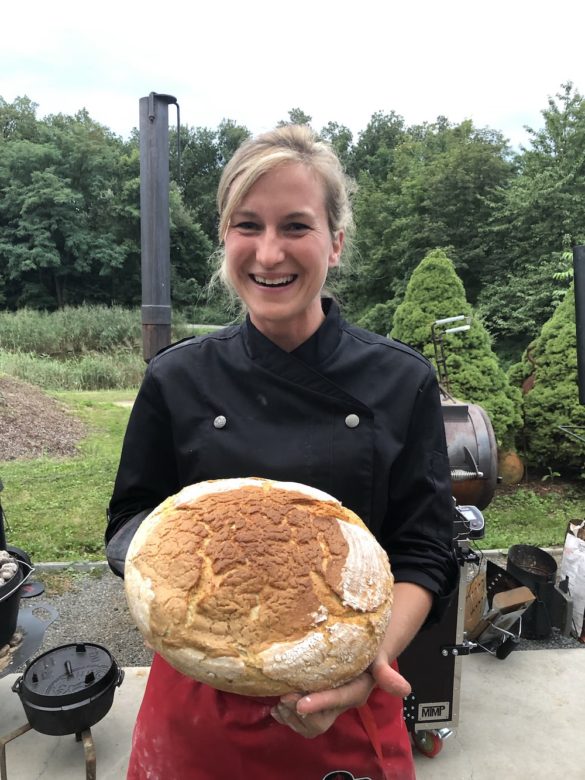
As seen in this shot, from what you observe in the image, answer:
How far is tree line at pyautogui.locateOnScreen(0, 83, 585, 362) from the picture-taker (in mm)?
15297

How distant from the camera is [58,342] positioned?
18438mm

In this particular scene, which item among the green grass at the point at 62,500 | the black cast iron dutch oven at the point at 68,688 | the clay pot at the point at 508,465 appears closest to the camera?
the black cast iron dutch oven at the point at 68,688

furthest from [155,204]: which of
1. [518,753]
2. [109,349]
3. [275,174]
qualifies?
[109,349]

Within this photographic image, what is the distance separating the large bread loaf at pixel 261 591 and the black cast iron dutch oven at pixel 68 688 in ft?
4.76

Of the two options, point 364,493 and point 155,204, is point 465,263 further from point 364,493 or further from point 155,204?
point 364,493

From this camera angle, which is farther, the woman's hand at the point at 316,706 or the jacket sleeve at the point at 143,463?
the jacket sleeve at the point at 143,463

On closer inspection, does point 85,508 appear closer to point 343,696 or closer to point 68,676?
point 68,676

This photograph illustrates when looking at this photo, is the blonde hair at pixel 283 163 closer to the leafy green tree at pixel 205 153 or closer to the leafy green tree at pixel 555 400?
the leafy green tree at pixel 555 400

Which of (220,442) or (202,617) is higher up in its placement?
(220,442)

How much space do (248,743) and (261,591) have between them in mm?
434

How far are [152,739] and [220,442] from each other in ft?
2.39

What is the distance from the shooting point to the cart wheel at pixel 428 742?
2502 millimetres

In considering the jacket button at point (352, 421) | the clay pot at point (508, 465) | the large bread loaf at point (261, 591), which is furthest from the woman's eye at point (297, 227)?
the clay pot at point (508, 465)

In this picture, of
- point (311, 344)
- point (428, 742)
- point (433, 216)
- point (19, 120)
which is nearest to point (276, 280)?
point (311, 344)
